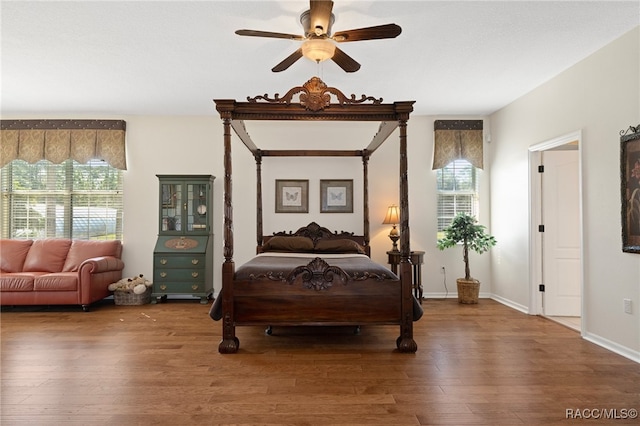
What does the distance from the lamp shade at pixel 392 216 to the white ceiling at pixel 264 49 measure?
1504 mm

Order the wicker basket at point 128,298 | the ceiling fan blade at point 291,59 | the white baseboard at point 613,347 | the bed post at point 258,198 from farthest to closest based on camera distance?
the wicker basket at point 128,298 → the bed post at point 258,198 → the white baseboard at point 613,347 → the ceiling fan blade at point 291,59

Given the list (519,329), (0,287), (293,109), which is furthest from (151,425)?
(0,287)

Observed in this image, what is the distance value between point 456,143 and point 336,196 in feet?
6.49

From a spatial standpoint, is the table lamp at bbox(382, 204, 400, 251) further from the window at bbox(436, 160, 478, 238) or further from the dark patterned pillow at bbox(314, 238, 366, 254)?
the window at bbox(436, 160, 478, 238)

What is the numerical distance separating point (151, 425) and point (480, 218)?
522cm

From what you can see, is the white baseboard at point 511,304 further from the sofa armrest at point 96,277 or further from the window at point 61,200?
the window at point 61,200

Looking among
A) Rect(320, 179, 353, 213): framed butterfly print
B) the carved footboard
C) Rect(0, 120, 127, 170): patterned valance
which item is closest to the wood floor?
the carved footboard

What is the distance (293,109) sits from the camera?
131 inches

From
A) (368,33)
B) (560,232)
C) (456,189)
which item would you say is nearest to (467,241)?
(456,189)

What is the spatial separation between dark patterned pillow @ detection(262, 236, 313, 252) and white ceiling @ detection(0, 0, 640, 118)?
194cm

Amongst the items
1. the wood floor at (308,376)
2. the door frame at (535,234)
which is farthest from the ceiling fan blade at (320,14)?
the door frame at (535,234)

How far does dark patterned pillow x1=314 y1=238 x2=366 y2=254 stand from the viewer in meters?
5.19

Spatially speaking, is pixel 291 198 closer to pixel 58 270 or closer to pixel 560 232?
pixel 58 270

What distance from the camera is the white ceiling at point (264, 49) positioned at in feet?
9.88
